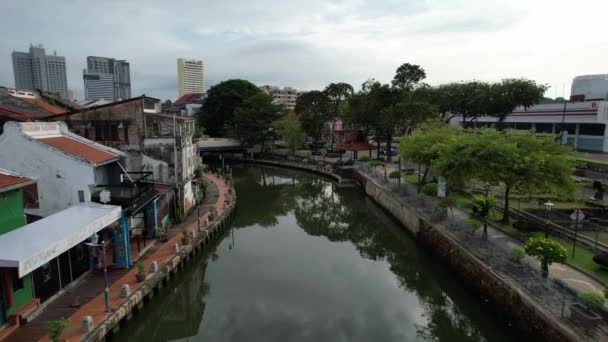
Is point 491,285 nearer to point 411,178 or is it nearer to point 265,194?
point 411,178

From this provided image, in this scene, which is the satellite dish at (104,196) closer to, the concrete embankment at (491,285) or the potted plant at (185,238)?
the potted plant at (185,238)

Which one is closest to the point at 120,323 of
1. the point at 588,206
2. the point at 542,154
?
the point at 542,154

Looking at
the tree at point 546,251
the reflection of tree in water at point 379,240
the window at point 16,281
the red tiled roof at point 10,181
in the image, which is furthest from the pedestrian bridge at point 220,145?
the tree at point 546,251

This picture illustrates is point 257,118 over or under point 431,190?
over

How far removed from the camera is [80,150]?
697 inches

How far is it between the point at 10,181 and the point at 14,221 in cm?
152

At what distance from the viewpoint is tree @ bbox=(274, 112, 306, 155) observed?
56719 mm

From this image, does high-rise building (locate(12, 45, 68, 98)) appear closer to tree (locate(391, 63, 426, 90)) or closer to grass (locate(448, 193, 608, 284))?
tree (locate(391, 63, 426, 90))

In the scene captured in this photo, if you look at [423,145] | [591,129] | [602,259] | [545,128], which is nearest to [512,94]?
[591,129]

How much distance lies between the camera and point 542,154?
18719 mm

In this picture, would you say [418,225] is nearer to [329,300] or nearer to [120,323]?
[329,300]

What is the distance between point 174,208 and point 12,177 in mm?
11817

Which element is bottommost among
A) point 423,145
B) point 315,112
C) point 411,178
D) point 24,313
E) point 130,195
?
point 24,313

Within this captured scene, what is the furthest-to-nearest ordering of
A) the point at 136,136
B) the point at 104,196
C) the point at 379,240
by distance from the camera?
1. the point at 379,240
2. the point at 136,136
3. the point at 104,196
